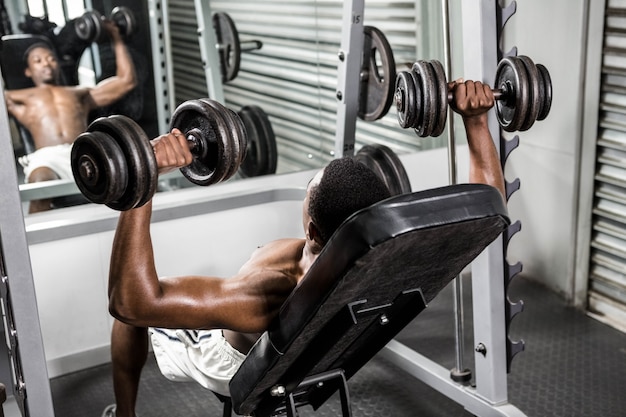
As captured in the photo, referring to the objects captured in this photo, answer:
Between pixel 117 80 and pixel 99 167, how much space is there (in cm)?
188

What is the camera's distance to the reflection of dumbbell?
299cm

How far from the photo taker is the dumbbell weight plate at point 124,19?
10.0 ft

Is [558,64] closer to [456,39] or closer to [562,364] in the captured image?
[456,39]

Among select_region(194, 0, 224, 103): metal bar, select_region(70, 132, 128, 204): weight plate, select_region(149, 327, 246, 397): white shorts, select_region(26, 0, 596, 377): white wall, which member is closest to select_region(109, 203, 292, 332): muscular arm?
select_region(70, 132, 128, 204): weight plate

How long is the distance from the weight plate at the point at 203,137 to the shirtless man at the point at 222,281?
0.04 metres

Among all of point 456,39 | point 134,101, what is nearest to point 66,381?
point 134,101

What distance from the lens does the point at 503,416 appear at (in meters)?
2.16

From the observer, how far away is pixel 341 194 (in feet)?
4.90

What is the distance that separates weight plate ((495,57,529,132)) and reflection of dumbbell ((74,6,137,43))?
1.67 m

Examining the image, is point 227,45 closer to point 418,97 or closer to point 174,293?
point 418,97

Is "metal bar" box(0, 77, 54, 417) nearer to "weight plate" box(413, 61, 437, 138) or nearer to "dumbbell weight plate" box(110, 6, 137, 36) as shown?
"weight plate" box(413, 61, 437, 138)

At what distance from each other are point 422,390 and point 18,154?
66.4 inches

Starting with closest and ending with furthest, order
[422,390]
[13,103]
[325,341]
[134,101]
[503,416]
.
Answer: [325,341] < [503,416] < [422,390] < [13,103] < [134,101]

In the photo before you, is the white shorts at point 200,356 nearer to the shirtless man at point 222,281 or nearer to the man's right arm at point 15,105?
the shirtless man at point 222,281
